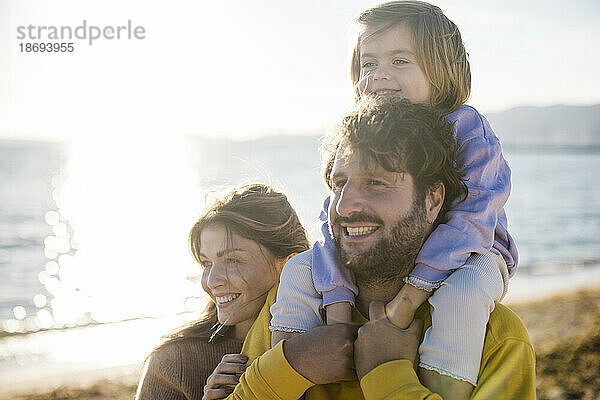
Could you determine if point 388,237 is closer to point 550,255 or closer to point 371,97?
point 371,97

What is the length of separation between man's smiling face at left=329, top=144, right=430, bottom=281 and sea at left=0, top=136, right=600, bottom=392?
0.76 metres

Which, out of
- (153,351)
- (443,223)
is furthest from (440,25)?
(153,351)

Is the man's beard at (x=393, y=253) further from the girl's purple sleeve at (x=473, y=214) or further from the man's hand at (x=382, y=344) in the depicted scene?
the man's hand at (x=382, y=344)

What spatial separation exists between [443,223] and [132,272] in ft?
44.6

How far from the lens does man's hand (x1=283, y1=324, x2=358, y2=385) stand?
2.17 metres

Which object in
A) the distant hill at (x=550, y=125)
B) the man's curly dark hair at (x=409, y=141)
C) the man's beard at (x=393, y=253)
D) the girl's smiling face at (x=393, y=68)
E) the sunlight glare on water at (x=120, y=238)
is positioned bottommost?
the sunlight glare on water at (x=120, y=238)

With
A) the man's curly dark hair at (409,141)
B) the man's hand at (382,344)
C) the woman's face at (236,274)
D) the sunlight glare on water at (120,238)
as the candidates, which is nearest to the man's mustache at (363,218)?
the man's curly dark hair at (409,141)

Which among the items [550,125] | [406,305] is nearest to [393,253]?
[406,305]

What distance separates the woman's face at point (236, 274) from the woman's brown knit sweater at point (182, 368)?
0.22m

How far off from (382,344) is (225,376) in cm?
65

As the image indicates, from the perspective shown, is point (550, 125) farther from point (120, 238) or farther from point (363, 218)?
point (363, 218)

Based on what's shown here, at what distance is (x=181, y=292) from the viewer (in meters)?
13.1

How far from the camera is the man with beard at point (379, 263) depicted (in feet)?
6.91

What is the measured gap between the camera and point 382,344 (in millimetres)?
2131
